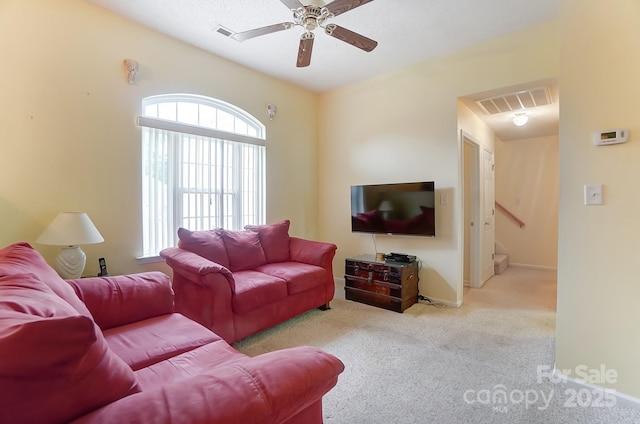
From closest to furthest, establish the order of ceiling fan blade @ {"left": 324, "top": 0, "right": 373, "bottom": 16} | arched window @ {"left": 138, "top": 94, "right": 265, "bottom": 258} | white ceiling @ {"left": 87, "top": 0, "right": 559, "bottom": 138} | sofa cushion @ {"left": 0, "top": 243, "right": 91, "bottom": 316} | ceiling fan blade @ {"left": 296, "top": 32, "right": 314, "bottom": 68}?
sofa cushion @ {"left": 0, "top": 243, "right": 91, "bottom": 316}
ceiling fan blade @ {"left": 324, "top": 0, "right": 373, "bottom": 16}
ceiling fan blade @ {"left": 296, "top": 32, "right": 314, "bottom": 68}
white ceiling @ {"left": 87, "top": 0, "right": 559, "bottom": 138}
arched window @ {"left": 138, "top": 94, "right": 265, "bottom": 258}

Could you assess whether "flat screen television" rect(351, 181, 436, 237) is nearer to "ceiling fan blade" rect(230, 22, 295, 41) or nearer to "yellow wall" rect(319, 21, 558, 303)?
"yellow wall" rect(319, 21, 558, 303)

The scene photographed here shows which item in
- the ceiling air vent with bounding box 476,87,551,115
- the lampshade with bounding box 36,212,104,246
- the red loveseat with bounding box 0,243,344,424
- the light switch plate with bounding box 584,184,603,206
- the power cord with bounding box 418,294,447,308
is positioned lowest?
the power cord with bounding box 418,294,447,308

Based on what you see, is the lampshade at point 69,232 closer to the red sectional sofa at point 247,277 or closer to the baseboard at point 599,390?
the red sectional sofa at point 247,277

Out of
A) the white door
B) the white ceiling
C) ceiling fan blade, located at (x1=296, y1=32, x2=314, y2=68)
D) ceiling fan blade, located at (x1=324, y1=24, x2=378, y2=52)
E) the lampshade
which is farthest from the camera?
the white door

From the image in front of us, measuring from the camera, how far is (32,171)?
7.25ft

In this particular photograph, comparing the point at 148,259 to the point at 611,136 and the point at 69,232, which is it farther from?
the point at 611,136

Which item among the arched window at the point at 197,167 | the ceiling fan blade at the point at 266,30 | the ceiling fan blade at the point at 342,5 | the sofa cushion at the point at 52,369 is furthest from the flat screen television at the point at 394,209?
the sofa cushion at the point at 52,369

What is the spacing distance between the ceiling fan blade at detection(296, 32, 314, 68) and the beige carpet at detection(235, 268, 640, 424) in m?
2.41

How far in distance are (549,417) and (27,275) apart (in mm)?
2600

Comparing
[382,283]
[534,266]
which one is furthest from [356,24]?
[534,266]

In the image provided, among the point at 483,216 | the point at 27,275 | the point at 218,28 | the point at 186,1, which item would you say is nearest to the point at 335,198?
the point at 483,216

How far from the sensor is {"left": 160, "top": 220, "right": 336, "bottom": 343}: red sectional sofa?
225 cm

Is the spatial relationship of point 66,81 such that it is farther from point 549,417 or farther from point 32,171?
point 549,417

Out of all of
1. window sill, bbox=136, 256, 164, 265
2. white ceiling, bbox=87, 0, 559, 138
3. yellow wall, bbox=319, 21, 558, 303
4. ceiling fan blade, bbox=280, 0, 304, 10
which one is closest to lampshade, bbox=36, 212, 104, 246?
window sill, bbox=136, 256, 164, 265
